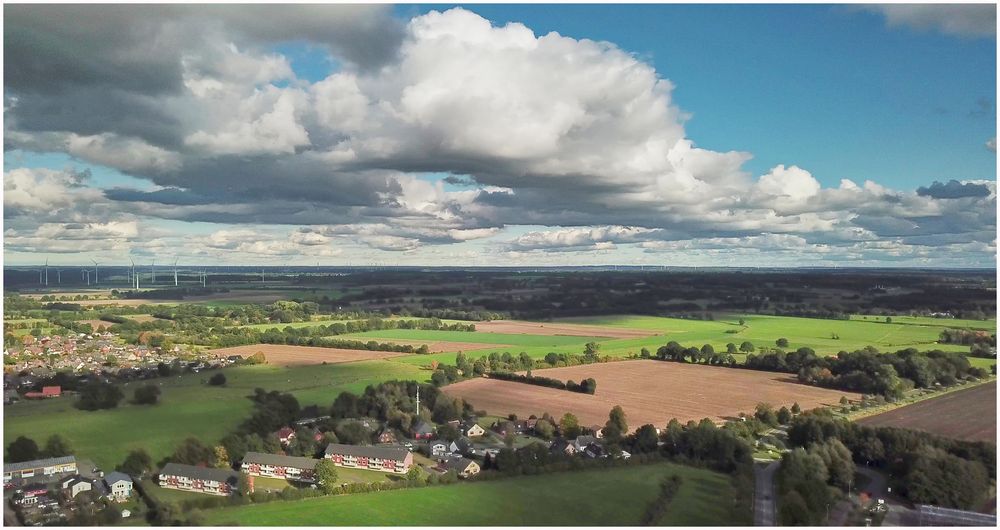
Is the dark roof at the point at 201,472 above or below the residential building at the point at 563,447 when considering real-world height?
above

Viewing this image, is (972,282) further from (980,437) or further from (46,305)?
(46,305)

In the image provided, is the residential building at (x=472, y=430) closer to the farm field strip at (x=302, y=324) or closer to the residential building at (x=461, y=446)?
the residential building at (x=461, y=446)

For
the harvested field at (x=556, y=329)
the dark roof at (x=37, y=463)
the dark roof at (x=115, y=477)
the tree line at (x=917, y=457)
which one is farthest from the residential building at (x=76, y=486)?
the harvested field at (x=556, y=329)

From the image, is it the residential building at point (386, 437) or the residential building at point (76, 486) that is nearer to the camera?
the residential building at point (76, 486)

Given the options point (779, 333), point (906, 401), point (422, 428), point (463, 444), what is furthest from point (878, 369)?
point (422, 428)

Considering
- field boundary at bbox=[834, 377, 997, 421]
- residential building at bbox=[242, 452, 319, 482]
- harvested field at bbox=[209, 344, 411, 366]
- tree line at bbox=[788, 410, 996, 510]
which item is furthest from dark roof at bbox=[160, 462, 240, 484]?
field boundary at bbox=[834, 377, 997, 421]

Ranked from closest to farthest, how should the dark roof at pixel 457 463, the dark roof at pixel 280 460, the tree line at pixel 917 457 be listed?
the tree line at pixel 917 457 → the dark roof at pixel 280 460 → the dark roof at pixel 457 463

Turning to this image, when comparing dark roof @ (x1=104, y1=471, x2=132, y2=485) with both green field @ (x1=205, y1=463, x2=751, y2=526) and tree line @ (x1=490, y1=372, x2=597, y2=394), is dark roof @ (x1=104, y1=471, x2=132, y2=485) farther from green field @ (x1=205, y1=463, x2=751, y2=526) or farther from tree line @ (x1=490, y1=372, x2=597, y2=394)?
tree line @ (x1=490, y1=372, x2=597, y2=394)
